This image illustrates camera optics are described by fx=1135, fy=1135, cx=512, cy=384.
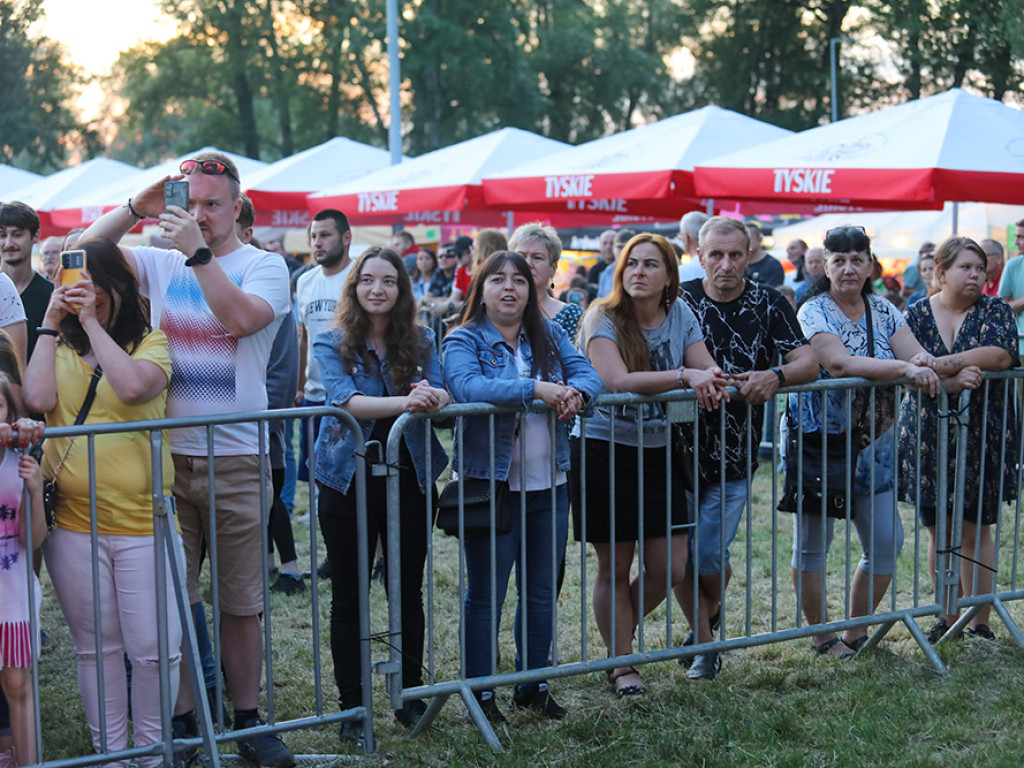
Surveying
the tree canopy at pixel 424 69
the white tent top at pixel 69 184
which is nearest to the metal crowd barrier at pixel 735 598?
the white tent top at pixel 69 184

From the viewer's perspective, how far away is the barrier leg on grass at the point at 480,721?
4082 mm

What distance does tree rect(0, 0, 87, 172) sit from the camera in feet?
145

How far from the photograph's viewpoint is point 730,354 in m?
4.88

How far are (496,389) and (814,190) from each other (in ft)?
16.7

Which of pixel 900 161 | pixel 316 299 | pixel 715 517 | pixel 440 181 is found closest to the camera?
pixel 715 517

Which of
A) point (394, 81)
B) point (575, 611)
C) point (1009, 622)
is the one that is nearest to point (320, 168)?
point (394, 81)

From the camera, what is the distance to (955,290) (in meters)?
5.35

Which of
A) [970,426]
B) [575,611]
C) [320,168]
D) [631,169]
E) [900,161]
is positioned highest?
[320,168]

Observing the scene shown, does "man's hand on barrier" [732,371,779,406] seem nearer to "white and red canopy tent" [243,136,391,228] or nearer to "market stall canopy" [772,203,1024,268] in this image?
"white and red canopy tent" [243,136,391,228]

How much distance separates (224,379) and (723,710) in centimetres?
229

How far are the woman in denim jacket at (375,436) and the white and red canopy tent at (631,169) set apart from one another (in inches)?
228

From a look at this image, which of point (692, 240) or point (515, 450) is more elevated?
point (692, 240)

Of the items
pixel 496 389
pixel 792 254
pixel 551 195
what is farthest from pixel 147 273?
pixel 792 254

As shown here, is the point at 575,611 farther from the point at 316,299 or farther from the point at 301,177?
the point at 301,177
